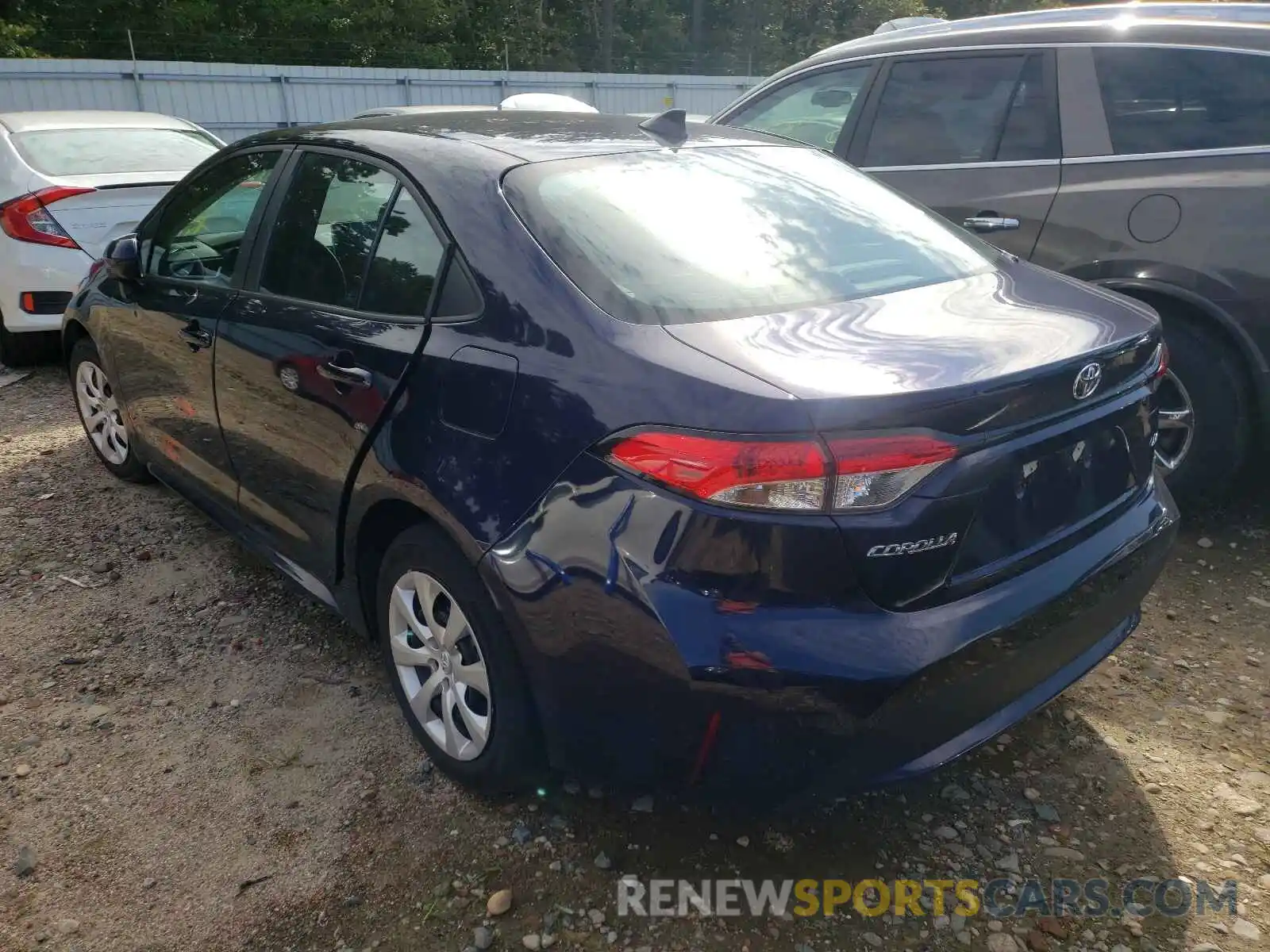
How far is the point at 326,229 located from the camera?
2809mm

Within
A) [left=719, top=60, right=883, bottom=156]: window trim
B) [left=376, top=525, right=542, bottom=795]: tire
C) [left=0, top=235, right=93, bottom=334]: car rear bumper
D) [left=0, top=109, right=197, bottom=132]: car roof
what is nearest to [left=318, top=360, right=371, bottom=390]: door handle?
[left=376, top=525, right=542, bottom=795]: tire

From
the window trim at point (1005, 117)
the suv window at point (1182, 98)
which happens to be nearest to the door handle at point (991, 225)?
the window trim at point (1005, 117)

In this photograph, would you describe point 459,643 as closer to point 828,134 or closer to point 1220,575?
point 1220,575

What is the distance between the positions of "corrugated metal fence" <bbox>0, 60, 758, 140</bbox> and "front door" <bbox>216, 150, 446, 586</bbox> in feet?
43.8

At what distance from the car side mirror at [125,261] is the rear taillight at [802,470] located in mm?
2778

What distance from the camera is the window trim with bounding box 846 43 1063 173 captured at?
4.02 m

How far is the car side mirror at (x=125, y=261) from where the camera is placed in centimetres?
367

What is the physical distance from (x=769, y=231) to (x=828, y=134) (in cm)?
278

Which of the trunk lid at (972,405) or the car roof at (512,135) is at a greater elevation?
the car roof at (512,135)

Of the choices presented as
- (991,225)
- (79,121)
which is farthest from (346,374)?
(79,121)

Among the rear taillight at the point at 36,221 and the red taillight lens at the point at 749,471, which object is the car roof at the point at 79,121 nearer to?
the rear taillight at the point at 36,221

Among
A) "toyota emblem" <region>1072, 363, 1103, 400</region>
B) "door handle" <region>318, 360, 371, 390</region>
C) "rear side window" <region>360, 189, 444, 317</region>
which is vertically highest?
"rear side window" <region>360, 189, 444, 317</region>

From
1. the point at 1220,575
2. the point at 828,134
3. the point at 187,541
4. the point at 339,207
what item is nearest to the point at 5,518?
the point at 187,541

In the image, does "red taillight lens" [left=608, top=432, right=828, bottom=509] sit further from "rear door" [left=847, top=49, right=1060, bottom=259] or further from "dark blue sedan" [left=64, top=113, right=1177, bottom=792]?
"rear door" [left=847, top=49, right=1060, bottom=259]
